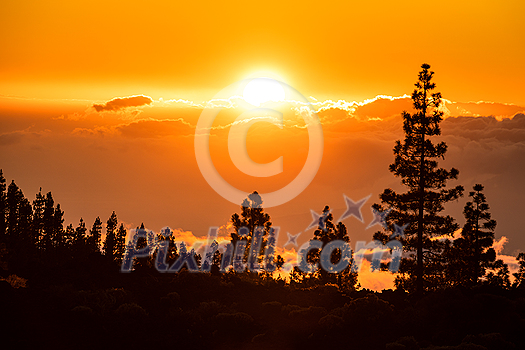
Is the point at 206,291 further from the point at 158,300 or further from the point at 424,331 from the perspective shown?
the point at 424,331

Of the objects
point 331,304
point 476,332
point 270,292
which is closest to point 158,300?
point 270,292

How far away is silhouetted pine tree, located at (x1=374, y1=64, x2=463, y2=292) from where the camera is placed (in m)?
33.2

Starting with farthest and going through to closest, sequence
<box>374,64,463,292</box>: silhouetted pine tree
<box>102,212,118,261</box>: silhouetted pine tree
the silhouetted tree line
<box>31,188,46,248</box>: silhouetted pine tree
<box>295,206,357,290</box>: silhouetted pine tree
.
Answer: <box>102,212,118,261</box>: silhouetted pine tree → <box>31,188,46,248</box>: silhouetted pine tree → <box>295,206,357,290</box>: silhouetted pine tree → <box>374,64,463,292</box>: silhouetted pine tree → the silhouetted tree line

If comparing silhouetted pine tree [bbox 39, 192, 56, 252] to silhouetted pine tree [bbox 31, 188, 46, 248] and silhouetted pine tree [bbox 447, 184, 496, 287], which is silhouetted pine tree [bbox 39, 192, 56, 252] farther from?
silhouetted pine tree [bbox 447, 184, 496, 287]

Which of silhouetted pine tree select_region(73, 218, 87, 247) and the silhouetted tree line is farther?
silhouetted pine tree select_region(73, 218, 87, 247)

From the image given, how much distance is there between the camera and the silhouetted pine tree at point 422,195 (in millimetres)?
33250

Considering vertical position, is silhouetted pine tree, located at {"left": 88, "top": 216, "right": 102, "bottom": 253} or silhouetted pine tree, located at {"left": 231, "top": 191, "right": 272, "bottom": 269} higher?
silhouetted pine tree, located at {"left": 231, "top": 191, "right": 272, "bottom": 269}

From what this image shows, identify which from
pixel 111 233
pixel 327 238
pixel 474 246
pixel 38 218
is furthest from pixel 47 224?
pixel 474 246

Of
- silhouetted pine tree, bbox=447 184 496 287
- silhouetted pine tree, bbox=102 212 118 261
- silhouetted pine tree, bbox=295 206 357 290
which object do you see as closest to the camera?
silhouetted pine tree, bbox=447 184 496 287

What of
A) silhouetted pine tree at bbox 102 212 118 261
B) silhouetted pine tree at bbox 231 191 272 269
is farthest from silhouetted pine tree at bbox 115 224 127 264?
silhouetted pine tree at bbox 231 191 272 269

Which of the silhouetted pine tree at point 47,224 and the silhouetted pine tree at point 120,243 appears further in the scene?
the silhouetted pine tree at point 120,243

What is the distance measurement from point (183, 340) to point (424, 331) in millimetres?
11254

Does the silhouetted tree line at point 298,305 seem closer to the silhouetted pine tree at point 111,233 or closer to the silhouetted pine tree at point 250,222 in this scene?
the silhouetted pine tree at point 250,222

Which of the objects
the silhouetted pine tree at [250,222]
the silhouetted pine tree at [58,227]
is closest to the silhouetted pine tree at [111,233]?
the silhouetted pine tree at [58,227]
